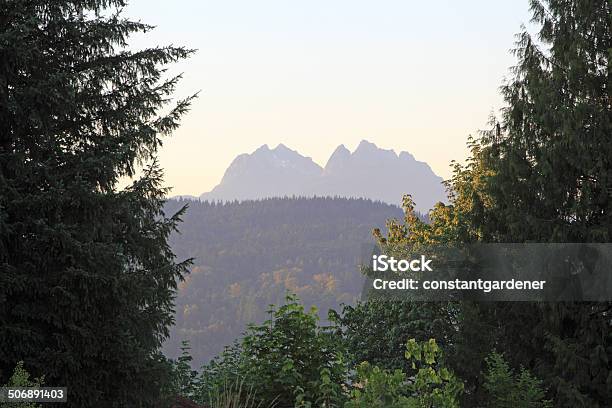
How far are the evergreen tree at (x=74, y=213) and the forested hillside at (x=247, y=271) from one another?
10760 cm

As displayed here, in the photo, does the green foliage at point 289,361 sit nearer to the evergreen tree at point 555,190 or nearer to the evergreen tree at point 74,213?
the evergreen tree at point 74,213

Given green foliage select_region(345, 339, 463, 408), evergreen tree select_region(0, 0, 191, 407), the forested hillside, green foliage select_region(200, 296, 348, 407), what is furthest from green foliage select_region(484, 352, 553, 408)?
the forested hillside

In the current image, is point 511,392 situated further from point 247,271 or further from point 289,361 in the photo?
point 247,271

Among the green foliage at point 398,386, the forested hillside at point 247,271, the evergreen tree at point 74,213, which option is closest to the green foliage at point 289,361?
the evergreen tree at point 74,213

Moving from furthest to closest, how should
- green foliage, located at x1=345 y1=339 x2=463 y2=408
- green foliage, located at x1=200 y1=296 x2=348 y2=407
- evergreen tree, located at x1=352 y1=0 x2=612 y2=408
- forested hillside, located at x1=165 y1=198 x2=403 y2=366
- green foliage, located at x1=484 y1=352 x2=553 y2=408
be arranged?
1. forested hillside, located at x1=165 y1=198 x2=403 y2=366
2. evergreen tree, located at x1=352 y1=0 x2=612 y2=408
3. green foliage, located at x1=200 y1=296 x2=348 y2=407
4. green foliage, located at x1=484 y1=352 x2=553 y2=408
5. green foliage, located at x1=345 y1=339 x2=463 y2=408

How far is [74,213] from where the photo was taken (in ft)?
35.9

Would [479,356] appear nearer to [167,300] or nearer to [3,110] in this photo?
[167,300]

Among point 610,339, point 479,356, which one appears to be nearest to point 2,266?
point 479,356

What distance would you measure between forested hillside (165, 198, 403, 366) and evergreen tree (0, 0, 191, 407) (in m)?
108

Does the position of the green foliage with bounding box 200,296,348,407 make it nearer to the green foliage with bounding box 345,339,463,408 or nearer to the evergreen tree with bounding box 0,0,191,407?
the evergreen tree with bounding box 0,0,191,407

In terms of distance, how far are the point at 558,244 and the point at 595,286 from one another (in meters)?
0.94

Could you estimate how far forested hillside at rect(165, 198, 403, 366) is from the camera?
13775 cm

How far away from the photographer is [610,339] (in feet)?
46.8

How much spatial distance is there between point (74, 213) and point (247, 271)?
158 m
